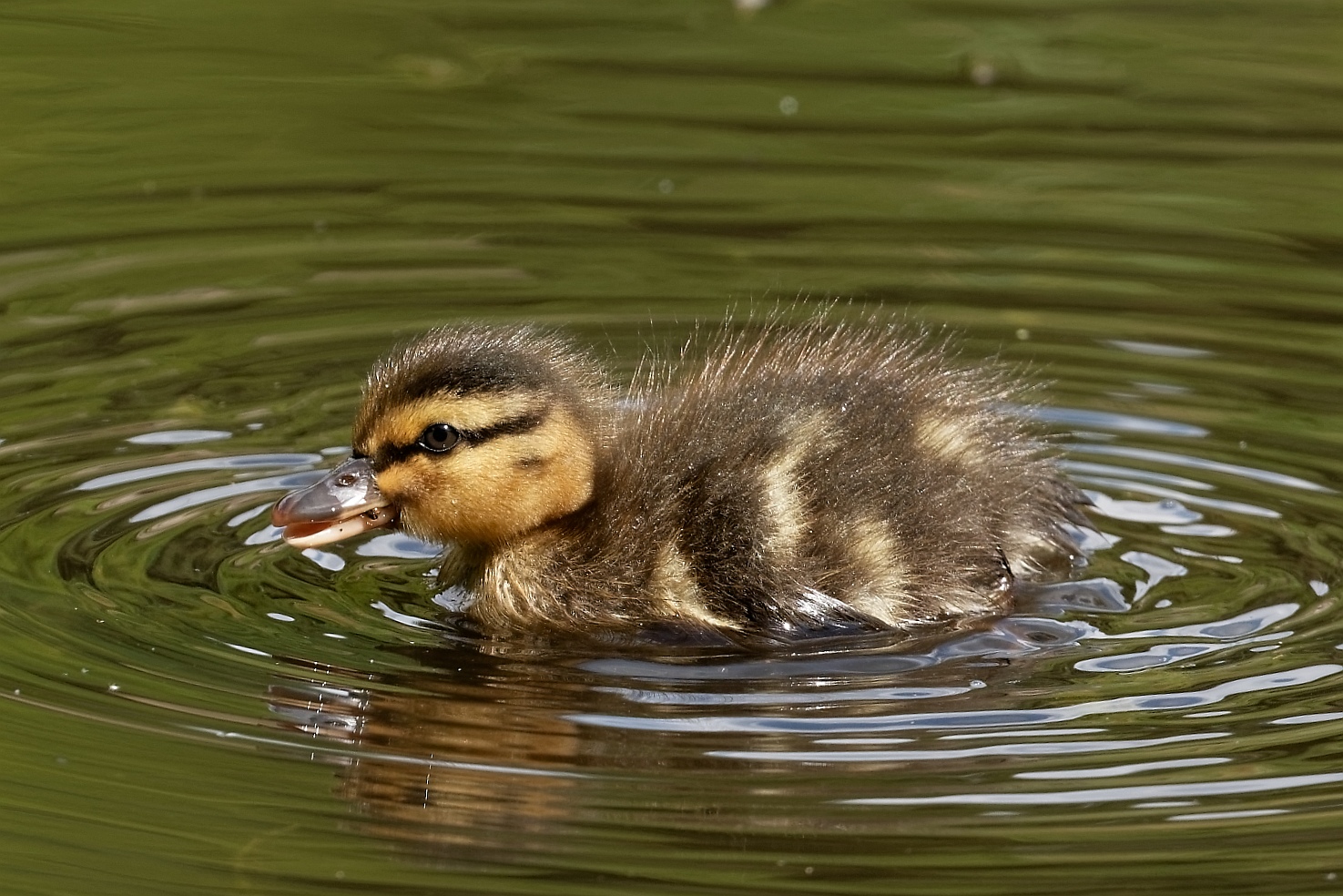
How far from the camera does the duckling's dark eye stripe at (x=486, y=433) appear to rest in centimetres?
520

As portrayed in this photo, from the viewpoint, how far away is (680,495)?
17.0 ft

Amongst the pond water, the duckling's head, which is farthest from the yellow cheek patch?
the pond water

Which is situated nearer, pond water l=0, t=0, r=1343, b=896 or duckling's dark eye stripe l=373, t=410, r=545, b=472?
pond water l=0, t=0, r=1343, b=896

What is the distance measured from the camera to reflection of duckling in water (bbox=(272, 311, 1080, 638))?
5.11m

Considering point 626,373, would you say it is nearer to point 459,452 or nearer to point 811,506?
point 459,452

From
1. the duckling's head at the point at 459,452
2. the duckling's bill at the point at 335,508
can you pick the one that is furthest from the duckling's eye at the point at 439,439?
the duckling's bill at the point at 335,508

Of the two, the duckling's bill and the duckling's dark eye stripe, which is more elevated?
the duckling's dark eye stripe

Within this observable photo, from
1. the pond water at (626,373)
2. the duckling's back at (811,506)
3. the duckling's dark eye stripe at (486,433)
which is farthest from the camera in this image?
the duckling's dark eye stripe at (486,433)

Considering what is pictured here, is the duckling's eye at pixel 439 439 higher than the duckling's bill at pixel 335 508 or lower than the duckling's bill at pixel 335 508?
higher

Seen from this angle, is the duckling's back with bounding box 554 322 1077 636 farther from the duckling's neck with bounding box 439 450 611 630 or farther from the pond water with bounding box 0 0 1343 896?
the pond water with bounding box 0 0 1343 896

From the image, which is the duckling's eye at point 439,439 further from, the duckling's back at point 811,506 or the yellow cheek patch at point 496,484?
the duckling's back at point 811,506

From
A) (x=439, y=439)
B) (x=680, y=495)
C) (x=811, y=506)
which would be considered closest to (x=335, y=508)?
(x=439, y=439)

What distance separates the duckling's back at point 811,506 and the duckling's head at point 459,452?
14cm

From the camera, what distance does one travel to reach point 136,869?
384 centimetres
